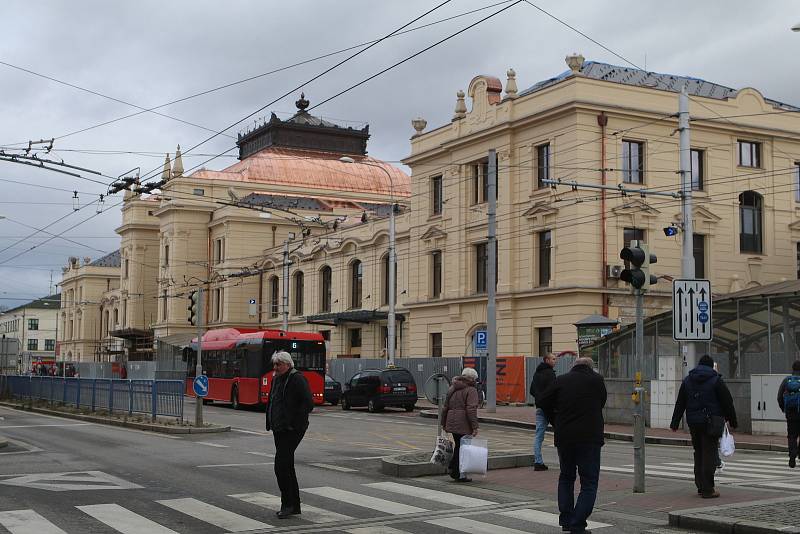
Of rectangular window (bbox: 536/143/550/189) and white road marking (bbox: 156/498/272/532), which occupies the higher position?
rectangular window (bbox: 536/143/550/189)

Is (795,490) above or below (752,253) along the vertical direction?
below

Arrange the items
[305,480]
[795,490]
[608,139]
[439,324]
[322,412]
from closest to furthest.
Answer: [795,490] < [305,480] < [322,412] < [608,139] < [439,324]

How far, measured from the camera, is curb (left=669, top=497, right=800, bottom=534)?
955 cm

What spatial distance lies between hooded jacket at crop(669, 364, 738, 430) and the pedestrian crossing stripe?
235 centimetres

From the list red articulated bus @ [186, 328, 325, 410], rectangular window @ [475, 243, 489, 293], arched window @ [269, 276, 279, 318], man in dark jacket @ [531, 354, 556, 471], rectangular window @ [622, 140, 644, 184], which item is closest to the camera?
man in dark jacket @ [531, 354, 556, 471]

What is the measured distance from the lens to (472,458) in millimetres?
14516

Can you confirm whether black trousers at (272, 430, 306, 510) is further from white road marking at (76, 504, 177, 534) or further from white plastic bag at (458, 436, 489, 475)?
white plastic bag at (458, 436, 489, 475)

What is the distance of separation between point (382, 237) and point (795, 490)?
4298cm

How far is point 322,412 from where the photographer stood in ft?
124

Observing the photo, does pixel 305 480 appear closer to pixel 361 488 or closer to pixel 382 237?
pixel 361 488

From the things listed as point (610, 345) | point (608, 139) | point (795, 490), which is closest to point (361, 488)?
point (795, 490)

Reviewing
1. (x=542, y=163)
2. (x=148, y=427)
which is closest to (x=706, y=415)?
(x=148, y=427)

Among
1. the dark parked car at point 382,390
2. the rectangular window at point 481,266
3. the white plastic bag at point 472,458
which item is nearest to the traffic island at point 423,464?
the white plastic bag at point 472,458

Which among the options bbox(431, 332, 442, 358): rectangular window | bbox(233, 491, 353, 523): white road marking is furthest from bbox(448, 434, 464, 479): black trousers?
bbox(431, 332, 442, 358): rectangular window
